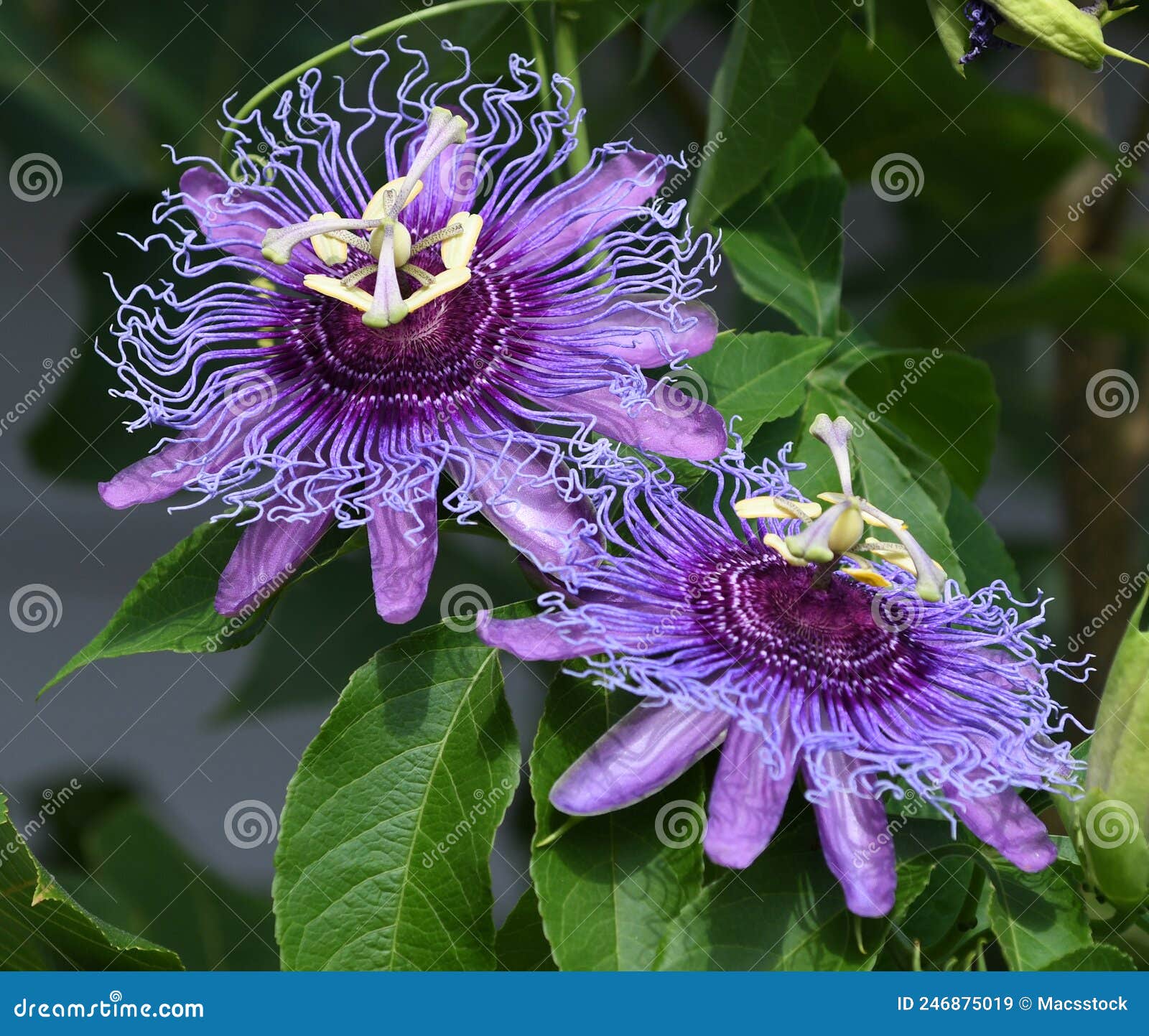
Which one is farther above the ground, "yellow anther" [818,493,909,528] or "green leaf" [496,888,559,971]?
"yellow anther" [818,493,909,528]

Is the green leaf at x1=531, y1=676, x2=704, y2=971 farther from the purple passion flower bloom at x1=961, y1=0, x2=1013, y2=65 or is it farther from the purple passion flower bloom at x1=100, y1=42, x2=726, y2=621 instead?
the purple passion flower bloom at x1=961, y1=0, x2=1013, y2=65

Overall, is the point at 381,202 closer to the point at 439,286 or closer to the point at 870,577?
the point at 439,286

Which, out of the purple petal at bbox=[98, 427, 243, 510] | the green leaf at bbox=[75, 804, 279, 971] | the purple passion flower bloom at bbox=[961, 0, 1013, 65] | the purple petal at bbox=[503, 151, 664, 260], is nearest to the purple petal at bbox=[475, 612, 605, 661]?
the purple petal at bbox=[98, 427, 243, 510]

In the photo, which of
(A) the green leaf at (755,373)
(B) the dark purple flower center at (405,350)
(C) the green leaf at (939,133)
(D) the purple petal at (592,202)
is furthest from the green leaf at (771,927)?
(C) the green leaf at (939,133)

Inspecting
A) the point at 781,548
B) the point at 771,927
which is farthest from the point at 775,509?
the point at 771,927

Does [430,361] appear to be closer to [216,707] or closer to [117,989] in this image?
[117,989]

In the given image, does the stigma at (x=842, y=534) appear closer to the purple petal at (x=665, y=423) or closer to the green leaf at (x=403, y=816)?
the purple petal at (x=665, y=423)
